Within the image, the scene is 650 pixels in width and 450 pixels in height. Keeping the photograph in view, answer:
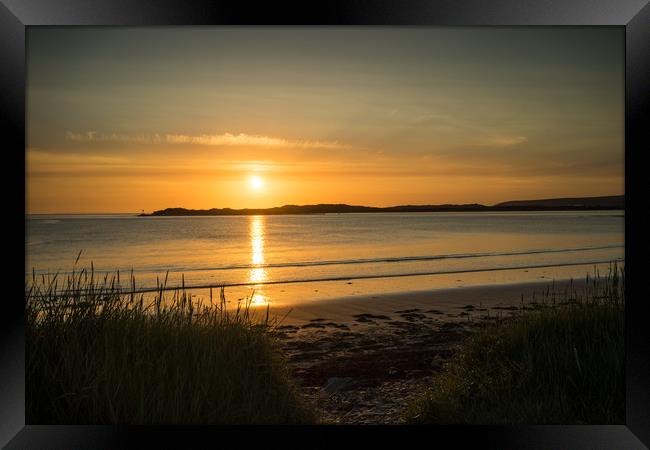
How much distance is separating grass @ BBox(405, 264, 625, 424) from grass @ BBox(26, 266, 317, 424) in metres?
0.97

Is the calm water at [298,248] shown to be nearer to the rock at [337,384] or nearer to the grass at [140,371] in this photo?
the rock at [337,384]

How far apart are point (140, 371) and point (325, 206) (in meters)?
6.82

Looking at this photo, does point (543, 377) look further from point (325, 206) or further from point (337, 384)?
point (325, 206)

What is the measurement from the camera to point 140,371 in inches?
125

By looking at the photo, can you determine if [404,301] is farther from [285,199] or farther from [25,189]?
[25,189]

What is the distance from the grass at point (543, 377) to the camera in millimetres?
3176

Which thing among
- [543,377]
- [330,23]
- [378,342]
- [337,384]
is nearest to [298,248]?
[378,342]

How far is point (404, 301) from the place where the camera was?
25.9ft

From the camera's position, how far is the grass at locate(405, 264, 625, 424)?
125 inches

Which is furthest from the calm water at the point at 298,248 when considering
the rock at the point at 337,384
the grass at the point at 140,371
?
the grass at the point at 140,371

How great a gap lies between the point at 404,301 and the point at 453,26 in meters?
5.46

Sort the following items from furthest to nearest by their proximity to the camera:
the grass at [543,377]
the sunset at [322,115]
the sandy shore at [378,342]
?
the sunset at [322,115]
the sandy shore at [378,342]
the grass at [543,377]

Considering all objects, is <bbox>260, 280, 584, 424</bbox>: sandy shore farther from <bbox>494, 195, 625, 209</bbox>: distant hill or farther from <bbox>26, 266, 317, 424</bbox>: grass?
<bbox>494, 195, 625, 209</bbox>: distant hill

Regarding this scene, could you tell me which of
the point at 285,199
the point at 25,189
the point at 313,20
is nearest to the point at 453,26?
the point at 313,20
